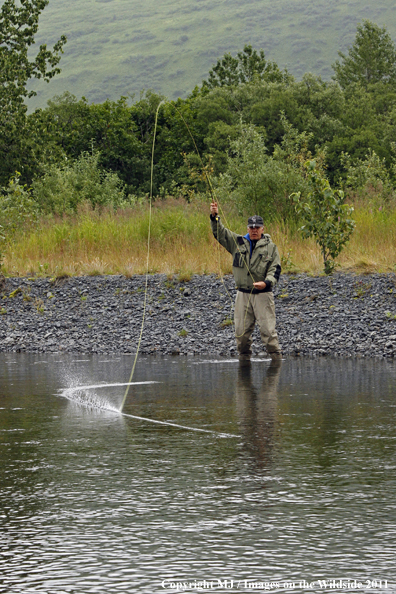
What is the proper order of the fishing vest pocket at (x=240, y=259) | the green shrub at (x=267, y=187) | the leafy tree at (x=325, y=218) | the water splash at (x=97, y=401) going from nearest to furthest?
the water splash at (x=97, y=401) → the fishing vest pocket at (x=240, y=259) → the leafy tree at (x=325, y=218) → the green shrub at (x=267, y=187)

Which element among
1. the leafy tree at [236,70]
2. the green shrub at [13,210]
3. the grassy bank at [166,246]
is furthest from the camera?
the leafy tree at [236,70]

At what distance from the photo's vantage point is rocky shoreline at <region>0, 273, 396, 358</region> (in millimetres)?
14938

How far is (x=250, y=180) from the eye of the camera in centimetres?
2214

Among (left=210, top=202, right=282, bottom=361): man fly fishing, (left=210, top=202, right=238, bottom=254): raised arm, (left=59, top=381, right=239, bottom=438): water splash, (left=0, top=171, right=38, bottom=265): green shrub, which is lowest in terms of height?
(left=59, top=381, right=239, bottom=438): water splash

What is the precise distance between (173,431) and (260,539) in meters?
3.20

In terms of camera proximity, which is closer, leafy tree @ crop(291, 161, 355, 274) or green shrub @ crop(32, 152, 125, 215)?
leafy tree @ crop(291, 161, 355, 274)

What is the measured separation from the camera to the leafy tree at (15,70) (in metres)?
38.7

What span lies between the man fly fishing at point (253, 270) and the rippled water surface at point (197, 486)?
1922mm

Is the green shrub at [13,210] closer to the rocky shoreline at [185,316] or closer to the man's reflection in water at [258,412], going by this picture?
the rocky shoreline at [185,316]

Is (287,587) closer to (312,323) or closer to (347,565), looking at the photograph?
(347,565)

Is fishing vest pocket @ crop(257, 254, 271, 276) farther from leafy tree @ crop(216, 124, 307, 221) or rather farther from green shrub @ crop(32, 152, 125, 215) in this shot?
green shrub @ crop(32, 152, 125, 215)

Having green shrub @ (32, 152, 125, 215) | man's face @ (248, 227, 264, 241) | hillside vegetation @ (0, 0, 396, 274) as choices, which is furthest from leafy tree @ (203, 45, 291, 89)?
man's face @ (248, 227, 264, 241)

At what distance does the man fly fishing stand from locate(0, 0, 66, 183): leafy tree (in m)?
28.0

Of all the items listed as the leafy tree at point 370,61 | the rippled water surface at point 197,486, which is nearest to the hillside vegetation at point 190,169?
the rippled water surface at point 197,486
